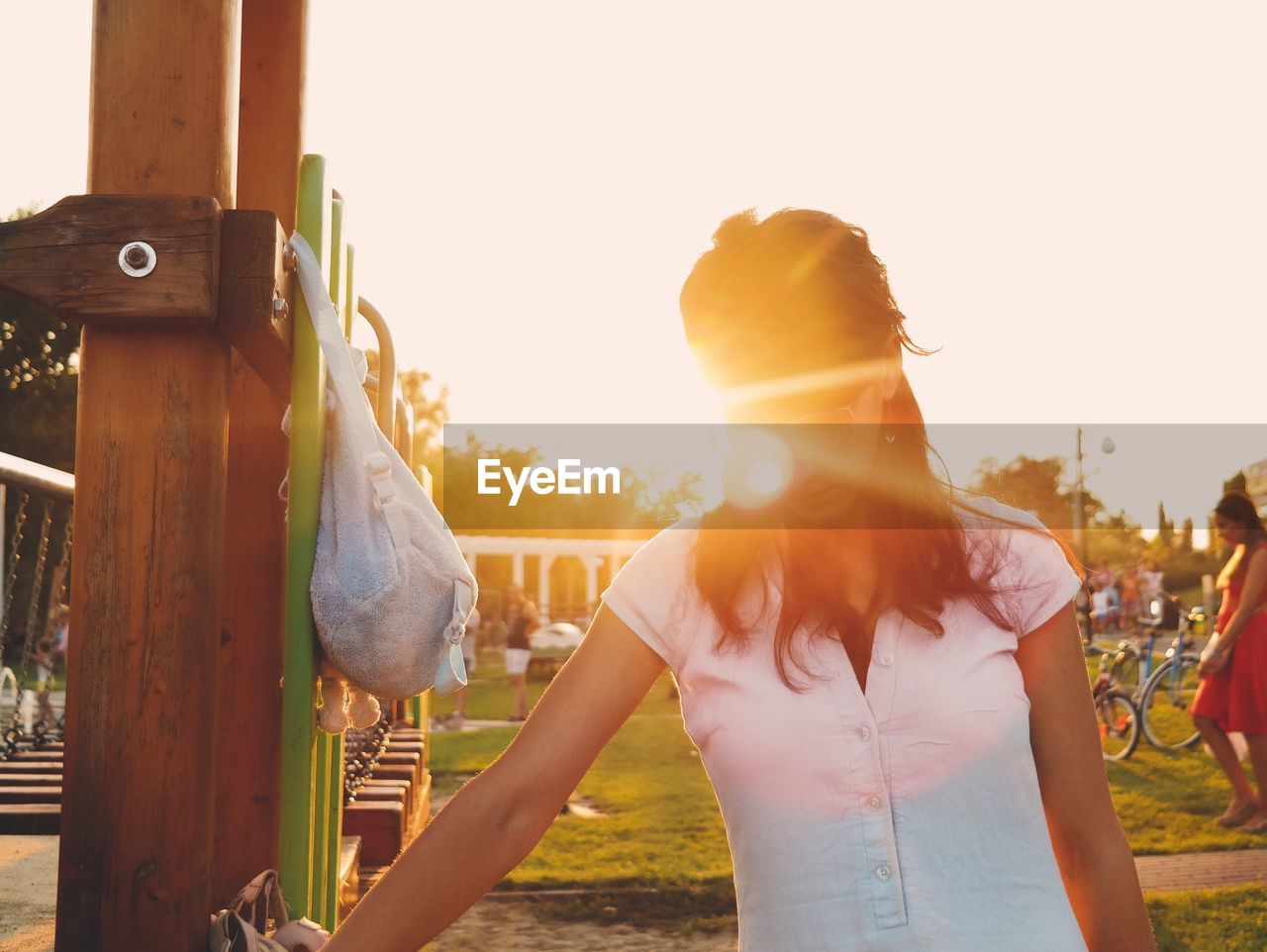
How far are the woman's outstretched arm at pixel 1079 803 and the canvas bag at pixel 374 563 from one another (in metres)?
0.77

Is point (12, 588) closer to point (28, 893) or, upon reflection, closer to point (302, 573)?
point (28, 893)

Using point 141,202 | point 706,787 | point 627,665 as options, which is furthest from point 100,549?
point 706,787

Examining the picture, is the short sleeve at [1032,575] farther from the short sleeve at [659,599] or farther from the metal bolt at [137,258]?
the metal bolt at [137,258]

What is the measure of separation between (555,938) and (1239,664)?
4.56 m

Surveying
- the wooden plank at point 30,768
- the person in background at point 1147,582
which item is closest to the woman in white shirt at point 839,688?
the wooden plank at point 30,768

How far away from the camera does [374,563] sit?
1.74 meters

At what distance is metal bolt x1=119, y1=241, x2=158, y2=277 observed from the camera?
1577 mm

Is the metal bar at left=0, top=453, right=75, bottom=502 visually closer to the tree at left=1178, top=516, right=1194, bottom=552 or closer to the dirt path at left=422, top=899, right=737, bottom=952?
the dirt path at left=422, top=899, right=737, bottom=952

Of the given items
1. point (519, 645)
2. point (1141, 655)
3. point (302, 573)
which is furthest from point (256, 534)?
point (519, 645)

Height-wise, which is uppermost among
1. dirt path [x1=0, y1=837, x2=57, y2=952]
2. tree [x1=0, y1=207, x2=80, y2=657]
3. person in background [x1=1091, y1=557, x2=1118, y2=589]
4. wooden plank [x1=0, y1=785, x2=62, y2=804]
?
tree [x1=0, y1=207, x2=80, y2=657]

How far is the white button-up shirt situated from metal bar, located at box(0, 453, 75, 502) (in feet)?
7.14

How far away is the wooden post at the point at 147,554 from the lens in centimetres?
158

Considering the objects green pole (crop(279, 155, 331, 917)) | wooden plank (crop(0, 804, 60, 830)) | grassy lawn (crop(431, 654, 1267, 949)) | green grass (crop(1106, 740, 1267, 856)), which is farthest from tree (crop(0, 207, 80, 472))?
green pole (crop(279, 155, 331, 917))

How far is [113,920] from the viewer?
156cm
